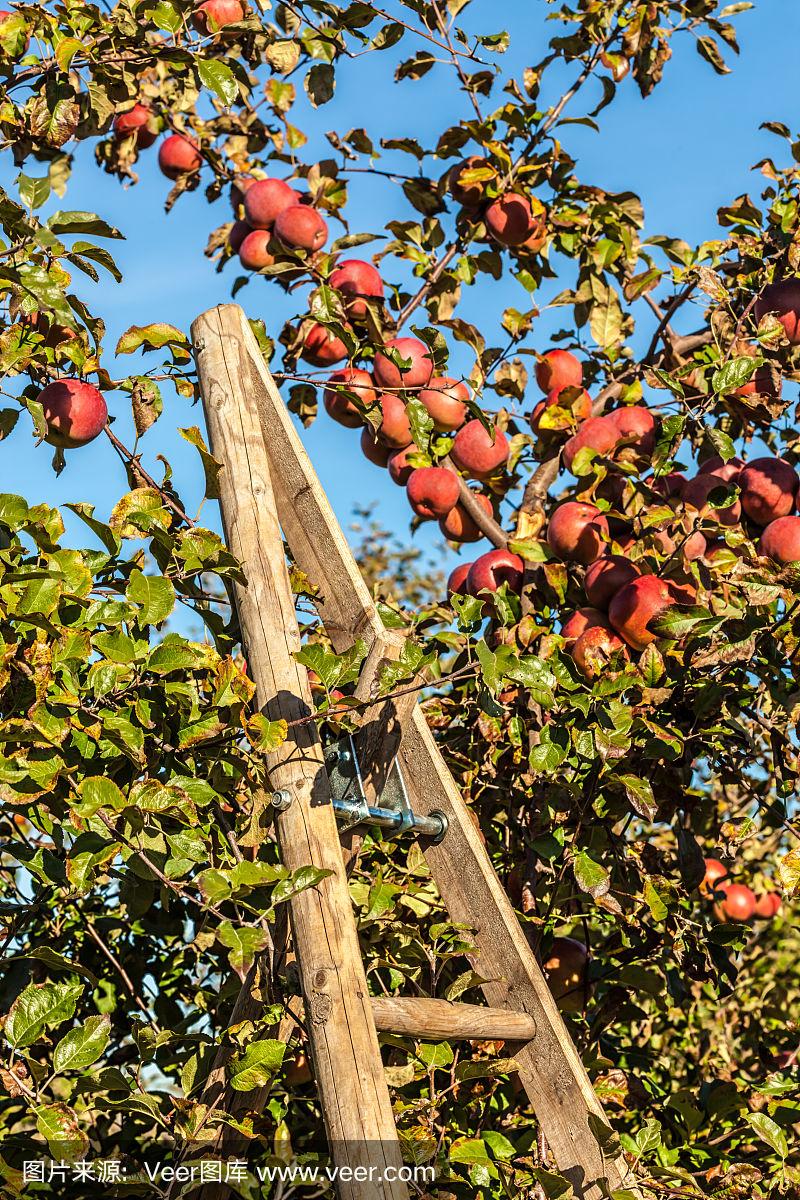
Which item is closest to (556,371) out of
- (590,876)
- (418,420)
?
(418,420)

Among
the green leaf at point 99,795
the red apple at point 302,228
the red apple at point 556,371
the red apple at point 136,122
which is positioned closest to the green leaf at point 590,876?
the green leaf at point 99,795

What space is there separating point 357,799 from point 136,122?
2.13 meters

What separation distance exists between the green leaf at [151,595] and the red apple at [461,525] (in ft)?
3.65

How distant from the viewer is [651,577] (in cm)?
211

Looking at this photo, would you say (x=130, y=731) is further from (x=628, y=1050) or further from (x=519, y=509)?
(x=628, y=1050)

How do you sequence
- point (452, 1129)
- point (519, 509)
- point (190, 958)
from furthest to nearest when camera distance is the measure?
point (519, 509)
point (190, 958)
point (452, 1129)

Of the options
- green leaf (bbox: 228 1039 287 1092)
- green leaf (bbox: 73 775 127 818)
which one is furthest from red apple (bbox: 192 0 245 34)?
green leaf (bbox: 228 1039 287 1092)

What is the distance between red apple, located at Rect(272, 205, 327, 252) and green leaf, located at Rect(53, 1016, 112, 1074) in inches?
72.7

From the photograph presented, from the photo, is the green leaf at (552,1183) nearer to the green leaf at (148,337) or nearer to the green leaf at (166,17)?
the green leaf at (148,337)

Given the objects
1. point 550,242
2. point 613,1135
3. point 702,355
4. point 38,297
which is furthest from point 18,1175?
point 550,242

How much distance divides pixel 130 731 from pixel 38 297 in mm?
577

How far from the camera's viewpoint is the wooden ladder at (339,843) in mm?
1483

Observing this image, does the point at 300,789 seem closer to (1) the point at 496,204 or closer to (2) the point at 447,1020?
(2) the point at 447,1020

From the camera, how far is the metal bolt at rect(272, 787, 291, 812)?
1.61 metres
